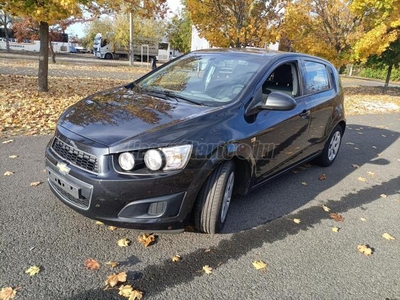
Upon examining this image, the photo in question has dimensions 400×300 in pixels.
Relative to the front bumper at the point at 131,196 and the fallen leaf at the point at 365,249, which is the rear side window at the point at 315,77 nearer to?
the fallen leaf at the point at 365,249

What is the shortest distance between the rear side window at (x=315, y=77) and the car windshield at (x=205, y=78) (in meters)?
0.96

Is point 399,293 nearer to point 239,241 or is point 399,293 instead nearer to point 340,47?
point 239,241

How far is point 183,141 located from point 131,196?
581mm

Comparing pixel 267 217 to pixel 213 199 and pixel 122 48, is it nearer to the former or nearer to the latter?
pixel 213 199

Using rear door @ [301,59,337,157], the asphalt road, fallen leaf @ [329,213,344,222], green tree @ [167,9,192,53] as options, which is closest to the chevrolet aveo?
rear door @ [301,59,337,157]

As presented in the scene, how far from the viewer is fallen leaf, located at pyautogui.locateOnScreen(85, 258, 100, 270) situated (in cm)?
241

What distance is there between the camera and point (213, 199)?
270 cm

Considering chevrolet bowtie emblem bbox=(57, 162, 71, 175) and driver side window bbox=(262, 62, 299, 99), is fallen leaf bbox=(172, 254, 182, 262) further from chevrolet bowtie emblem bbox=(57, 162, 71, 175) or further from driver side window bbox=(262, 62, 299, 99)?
driver side window bbox=(262, 62, 299, 99)

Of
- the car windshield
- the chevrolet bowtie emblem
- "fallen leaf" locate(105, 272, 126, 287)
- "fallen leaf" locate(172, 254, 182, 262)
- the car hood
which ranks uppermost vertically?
the car windshield

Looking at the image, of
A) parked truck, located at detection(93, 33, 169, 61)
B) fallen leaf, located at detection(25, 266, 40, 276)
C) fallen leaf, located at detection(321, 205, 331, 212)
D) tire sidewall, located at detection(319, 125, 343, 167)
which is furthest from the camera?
parked truck, located at detection(93, 33, 169, 61)

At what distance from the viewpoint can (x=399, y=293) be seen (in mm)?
2475

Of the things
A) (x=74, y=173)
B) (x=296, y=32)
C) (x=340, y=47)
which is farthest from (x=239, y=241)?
(x=340, y=47)

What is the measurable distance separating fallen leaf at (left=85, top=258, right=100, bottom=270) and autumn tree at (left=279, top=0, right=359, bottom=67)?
46.5 feet

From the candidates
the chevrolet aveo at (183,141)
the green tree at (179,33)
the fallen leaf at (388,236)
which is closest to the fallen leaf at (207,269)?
the chevrolet aveo at (183,141)
